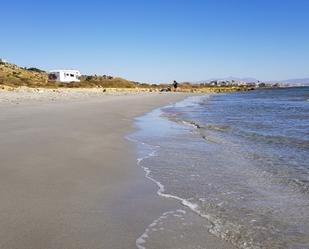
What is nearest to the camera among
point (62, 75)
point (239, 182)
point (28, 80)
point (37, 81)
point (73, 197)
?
point (73, 197)

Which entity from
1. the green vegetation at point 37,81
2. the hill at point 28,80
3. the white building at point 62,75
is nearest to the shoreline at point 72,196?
the green vegetation at point 37,81

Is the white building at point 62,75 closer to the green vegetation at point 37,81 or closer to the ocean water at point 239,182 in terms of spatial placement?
the green vegetation at point 37,81

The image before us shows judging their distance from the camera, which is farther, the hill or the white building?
the white building

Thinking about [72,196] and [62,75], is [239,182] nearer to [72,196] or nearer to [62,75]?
[72,196]

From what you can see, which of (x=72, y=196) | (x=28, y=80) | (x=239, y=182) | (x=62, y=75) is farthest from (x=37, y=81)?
(x=72, y=196)

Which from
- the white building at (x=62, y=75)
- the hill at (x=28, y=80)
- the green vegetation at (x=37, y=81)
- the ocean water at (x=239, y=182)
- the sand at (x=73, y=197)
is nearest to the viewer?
the sand at (x=73, y=197)

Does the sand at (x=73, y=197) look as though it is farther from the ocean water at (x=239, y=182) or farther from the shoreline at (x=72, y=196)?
the ocean water at (x=239, y=182)

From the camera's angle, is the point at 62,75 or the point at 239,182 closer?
the point at 239,182

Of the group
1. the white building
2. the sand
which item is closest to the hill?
the white building

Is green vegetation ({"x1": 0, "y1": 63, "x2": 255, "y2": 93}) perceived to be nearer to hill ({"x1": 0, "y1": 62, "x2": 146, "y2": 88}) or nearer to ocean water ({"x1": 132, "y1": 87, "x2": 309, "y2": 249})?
hill ({"x1": 0, "y1": 62, "x2": 146, "y2": 88})

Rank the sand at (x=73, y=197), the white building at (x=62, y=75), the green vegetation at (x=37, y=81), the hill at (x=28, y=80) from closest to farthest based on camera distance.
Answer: the sand at (x=73, y=197), the hill at (x=28, y=80), the green vegetation at (x=37, y=81), the white building at (x=62, y=75)

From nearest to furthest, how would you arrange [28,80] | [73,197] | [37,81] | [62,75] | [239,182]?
1. [73,197]
2. [239,182]
3. [28,80]
4. [37,81]
5. [62,75]

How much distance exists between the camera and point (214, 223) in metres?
4.57

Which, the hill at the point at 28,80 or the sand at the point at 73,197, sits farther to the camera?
the hill at the point at 28,80
